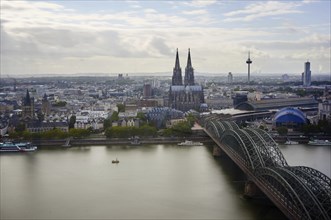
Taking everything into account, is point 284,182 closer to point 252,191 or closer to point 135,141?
point 252,191

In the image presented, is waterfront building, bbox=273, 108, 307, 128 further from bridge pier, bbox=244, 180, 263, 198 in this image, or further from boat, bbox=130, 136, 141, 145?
bridge pier, bbox=244, 180, 263, 198

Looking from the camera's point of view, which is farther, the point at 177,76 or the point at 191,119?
the point at 177,76

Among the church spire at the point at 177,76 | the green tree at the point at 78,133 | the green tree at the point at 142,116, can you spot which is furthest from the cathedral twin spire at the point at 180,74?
the green tree at the point at 78,133

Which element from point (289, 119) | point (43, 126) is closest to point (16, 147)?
point (43, 126)

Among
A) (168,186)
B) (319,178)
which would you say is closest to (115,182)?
(168,186)

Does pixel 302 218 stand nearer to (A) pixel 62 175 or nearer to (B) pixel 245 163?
(B) pixel 245 163
